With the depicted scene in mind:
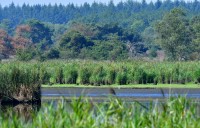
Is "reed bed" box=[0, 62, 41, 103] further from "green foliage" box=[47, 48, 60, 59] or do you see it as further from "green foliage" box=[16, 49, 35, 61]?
"green foliage" box=[47, 48, 60, 59]

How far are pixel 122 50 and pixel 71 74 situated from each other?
110ft

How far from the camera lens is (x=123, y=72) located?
42188 mm

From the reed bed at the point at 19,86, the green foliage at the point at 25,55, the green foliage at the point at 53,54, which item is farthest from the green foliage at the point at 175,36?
the reed bed at the point at 19,86

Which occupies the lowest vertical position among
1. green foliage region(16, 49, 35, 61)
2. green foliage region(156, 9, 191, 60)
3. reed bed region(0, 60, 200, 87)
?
Answer: reed bed region(0, 60, 200, 87)

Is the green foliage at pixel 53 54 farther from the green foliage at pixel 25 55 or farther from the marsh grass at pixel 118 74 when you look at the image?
the marsh grass at pixel 118 74

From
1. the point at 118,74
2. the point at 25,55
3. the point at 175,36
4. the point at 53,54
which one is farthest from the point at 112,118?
the point at 175,36

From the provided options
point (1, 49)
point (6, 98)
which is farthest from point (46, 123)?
point (1, 49)

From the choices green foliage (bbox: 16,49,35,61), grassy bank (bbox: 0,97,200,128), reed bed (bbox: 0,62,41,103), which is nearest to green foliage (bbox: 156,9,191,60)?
green foliage (bbox: 16,49,35,61)

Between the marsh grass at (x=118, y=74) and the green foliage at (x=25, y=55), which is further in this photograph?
the green foliage at (x=25, y=55)

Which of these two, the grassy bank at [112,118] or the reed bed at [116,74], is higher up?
the grassy bank at [112,118]

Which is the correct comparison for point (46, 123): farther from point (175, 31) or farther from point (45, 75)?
point (175, 31)

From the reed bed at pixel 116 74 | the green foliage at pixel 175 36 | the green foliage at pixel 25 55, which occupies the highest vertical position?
the green foliage at pixel 175 36

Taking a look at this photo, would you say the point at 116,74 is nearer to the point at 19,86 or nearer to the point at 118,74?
the point at 118,74

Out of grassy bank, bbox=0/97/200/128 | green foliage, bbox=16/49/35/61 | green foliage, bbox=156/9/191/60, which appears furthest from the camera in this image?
green foliage, bbox=156/9/191/60
